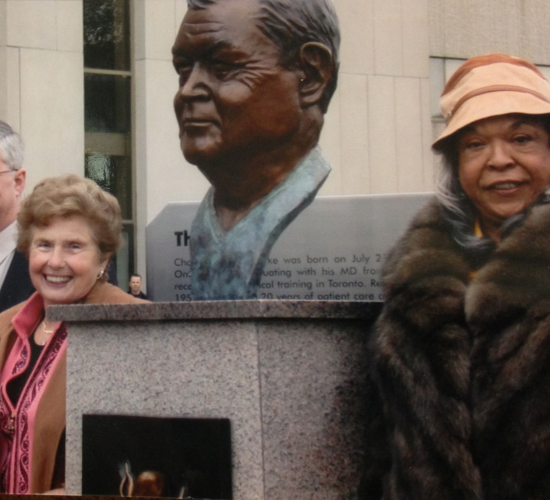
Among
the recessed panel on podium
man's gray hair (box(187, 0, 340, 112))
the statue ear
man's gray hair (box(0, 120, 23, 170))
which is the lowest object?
the recessed panel on podium

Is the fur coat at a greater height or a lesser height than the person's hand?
greater

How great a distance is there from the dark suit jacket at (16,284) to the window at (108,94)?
2.41 feet

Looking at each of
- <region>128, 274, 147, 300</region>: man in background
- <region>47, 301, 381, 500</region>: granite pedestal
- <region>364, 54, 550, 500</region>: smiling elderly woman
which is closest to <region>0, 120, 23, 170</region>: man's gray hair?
<region>128, 274, 147, 300</region>: man in background

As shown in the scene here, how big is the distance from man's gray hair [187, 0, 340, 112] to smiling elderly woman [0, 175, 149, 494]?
739 millimetres

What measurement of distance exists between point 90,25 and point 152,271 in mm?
1598

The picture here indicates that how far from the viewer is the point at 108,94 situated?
190 inches

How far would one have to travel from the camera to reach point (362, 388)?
2994 mm

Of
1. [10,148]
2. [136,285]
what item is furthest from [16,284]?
[136,285]

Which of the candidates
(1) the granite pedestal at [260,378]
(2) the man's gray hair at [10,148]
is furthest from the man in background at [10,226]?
(1) the granite pedestal at [260,378]

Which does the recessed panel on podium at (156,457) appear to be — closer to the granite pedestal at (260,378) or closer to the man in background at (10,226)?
the granite pedestal at (260,378)

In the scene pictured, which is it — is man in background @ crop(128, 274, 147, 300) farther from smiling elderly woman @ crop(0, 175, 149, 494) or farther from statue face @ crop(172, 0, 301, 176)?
statue face @ crop(172, 0, 301, 176)

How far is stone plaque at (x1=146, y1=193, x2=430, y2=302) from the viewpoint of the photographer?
3232mm

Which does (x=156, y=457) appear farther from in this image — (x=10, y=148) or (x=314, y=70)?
(x=10, y=148)

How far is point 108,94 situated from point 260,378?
2397 mm
